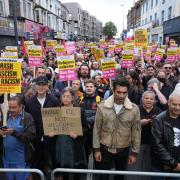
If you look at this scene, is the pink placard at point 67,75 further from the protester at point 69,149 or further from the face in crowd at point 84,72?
the protester at point 69,149

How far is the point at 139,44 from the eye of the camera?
10.0m

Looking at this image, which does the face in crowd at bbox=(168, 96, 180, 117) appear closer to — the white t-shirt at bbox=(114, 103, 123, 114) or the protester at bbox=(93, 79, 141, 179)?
the protester at bbox=(93, 79, 141, 179)

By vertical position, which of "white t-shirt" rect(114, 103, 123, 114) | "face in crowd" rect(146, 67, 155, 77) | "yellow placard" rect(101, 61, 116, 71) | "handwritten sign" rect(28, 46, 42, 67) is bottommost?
"white t-shirt" rect(114, 103, 123, 114)

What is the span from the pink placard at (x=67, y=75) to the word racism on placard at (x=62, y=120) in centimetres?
250

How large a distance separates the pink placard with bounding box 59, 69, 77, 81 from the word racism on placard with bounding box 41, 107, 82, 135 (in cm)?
250

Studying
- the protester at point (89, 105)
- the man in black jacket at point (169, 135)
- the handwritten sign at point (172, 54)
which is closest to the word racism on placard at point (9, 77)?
the protester at point (89, 105)

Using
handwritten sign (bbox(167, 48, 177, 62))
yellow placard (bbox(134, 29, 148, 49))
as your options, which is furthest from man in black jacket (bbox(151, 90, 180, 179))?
handwritten sign (bbox(167, 48, 177, 62))

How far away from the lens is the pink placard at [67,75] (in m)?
6.23

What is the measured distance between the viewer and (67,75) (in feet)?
20.7

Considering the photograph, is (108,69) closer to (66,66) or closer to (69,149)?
(66,66)

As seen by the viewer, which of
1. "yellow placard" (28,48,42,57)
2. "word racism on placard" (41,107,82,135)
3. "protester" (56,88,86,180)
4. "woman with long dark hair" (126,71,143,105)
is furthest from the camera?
"yellow placard" (28,48,42,57)

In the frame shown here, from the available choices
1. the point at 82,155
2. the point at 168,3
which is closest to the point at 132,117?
the point at 82,155

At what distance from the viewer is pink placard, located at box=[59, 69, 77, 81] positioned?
6.23 m

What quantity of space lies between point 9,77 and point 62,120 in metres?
1.08
